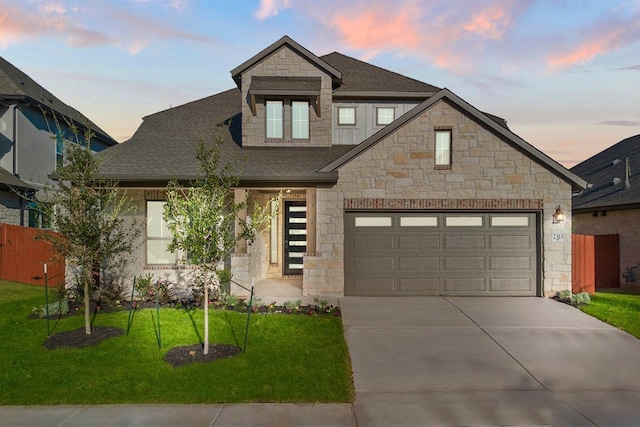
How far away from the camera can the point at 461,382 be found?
682 centimetres

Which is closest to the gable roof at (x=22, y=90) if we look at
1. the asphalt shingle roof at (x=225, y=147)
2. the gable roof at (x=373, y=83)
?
the asphalt shingle roof at (x=225, y=147)

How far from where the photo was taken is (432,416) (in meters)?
5.71

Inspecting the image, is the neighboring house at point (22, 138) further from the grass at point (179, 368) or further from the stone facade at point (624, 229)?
the stone facade at point (624, 229)

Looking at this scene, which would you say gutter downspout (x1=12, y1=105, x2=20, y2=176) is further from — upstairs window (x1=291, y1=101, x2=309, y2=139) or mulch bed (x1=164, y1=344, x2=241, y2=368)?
mulch bed (x1=164, y1=344, x2=241, y2=368)

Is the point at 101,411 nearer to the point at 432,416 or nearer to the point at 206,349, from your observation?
the point at 206,349

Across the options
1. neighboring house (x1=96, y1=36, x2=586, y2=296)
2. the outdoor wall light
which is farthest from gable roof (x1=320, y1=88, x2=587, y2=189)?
the outdoor wall light

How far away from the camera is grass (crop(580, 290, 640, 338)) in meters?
10.1

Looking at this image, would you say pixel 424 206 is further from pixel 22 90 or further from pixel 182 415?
pixel 22 90

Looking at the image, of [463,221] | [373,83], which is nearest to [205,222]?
[463,221]

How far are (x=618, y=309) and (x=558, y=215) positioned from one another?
287cm

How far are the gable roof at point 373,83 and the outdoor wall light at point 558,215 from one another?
Answer: 20.7 ft

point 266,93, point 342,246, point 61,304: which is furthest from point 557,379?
point 266,93

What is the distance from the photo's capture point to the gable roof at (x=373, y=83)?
54.6 ft

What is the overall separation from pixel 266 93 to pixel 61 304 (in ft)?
27.9
